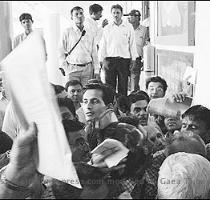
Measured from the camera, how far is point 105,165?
56cm

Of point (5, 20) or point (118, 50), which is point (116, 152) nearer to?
point (5, 20)

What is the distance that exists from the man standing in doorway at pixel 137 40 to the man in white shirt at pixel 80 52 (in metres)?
0.15

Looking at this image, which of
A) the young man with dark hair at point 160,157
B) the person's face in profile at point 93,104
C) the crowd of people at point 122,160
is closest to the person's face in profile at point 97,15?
the crowd of people at point 122,160

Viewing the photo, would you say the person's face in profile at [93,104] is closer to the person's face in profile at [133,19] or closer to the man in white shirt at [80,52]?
the man in white shirt at [80,52]

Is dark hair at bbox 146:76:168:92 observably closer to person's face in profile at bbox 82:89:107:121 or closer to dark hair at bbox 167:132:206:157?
person's face in profile at bbox 82:89:107:121

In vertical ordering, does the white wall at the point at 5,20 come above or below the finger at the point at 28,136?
above

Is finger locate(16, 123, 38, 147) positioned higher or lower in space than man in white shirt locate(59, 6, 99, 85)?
lower

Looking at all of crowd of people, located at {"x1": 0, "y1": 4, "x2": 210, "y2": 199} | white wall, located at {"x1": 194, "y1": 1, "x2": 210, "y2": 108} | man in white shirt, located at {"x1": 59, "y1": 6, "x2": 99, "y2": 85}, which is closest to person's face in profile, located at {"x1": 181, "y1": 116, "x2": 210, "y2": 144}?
crowd of people, located at {"x1": 0, "y1": 4, "x2": 210, "y2": 199}

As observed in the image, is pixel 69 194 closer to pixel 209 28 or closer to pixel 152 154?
pixel 152 154

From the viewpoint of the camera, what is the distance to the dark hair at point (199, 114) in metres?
0.89

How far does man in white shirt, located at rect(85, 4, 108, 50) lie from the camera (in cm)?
135

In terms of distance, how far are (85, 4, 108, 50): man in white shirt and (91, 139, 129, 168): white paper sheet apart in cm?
84

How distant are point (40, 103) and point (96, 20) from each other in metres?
0.94

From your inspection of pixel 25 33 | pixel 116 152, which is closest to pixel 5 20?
pixel 25 33
